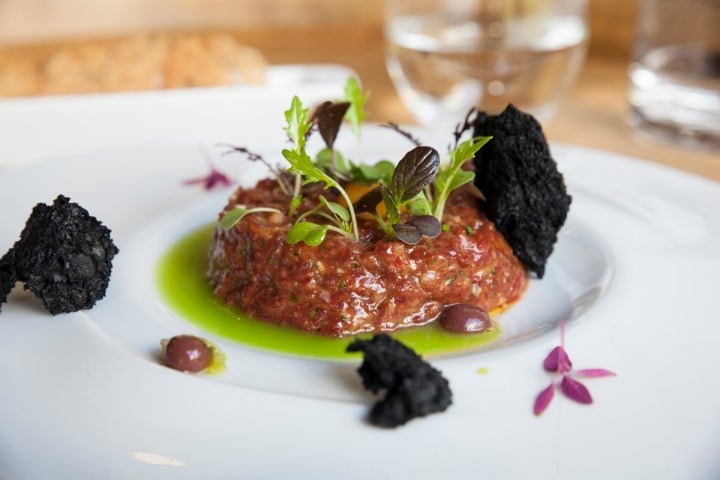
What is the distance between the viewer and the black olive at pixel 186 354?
264 cm

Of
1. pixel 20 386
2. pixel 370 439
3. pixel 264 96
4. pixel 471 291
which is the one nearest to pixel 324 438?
pixel 370 439

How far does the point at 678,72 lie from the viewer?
19.1 feet

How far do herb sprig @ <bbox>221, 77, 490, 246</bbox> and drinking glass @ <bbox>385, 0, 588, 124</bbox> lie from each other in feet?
7.31

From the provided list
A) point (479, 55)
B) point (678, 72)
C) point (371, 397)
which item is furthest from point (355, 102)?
point (678, 72)

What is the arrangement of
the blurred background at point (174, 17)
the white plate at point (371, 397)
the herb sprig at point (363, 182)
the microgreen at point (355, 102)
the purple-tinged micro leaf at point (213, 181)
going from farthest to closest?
1. the blurred background at point (174, 17)
2. the purple-tinged micro leaf at point (213, 181)
3. the microgreen at point (355, 102)
4. the herb sprig at point (363, 182)
5. the white plate at point (371, 397)

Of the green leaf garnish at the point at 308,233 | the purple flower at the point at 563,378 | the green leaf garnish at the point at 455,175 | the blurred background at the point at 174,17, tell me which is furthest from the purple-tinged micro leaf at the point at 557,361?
the blurred background at the point at 174,17

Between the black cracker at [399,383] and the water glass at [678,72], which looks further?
the water glass at [678,72]

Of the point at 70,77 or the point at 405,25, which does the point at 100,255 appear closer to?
the point at 70,77

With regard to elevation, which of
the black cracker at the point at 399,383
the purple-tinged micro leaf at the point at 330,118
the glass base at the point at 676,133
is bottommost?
the glass base at the point at 676,133

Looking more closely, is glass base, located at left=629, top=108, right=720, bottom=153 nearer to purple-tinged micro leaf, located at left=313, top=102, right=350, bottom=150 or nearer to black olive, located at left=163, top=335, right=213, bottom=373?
purple-tinged micro leaf, located at left=313, top=102, right=350, bottom=150

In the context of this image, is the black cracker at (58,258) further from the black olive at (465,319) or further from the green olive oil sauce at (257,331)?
the black olive at (465,319)

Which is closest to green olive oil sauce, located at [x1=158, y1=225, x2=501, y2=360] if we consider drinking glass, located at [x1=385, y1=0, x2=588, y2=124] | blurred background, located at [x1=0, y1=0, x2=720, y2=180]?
drinking glass, located at [x1=385, y1=0, x2=588, y2=124]

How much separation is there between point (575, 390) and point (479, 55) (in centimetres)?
372

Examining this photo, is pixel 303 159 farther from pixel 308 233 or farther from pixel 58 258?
pixel 58 258
